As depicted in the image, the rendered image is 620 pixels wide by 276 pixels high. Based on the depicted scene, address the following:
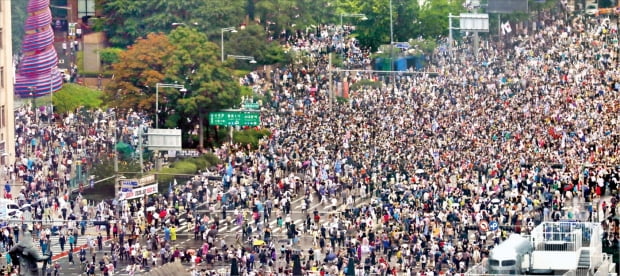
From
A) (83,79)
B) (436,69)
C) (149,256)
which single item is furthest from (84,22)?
(149,256)

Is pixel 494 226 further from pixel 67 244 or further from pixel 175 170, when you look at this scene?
pixel 175 170

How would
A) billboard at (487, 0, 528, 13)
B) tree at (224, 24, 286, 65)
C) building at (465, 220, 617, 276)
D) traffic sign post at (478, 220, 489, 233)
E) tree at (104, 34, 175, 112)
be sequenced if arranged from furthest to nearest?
billboard at (487, 0, 528, 13), tree at (224, 24, 286, 65), tree at (104, 34, 175, 112), traffic sign post at (478, 220, 489, 233), building at (465, 220, 617, 276)

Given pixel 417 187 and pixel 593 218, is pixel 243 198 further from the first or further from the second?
pixel 593 218

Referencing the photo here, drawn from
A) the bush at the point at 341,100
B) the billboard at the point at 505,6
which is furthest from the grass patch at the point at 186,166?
the billboard at the point at 505,6

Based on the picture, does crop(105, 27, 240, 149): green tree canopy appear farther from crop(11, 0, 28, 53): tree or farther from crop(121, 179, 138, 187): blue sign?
crop(121, 179, 138, 187): blue sign

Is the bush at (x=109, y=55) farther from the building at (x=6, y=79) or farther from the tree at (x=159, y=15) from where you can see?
the building at (x=6, y=79)

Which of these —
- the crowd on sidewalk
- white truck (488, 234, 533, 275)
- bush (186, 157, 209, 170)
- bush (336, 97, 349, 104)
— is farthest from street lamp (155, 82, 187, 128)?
white truck (488, 234, 533, 275)

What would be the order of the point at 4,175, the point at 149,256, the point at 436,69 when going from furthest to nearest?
the point at 436,69, the point at 4,175, the point at 149,256
